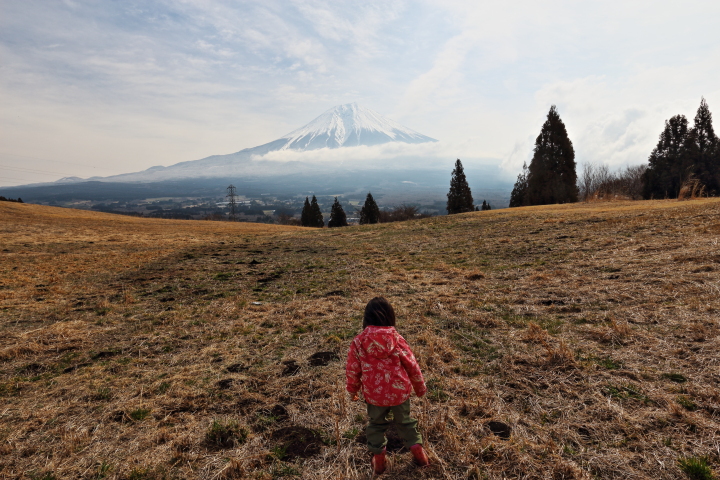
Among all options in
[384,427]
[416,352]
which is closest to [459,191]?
[416,352]

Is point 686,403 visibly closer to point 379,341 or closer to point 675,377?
point 675,377

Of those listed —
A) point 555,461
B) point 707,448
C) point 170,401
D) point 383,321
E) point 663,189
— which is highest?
point 663,189

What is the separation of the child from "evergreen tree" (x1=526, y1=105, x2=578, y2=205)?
40152 millimetres

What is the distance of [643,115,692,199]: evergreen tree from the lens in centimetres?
3922

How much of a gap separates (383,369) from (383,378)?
82mm

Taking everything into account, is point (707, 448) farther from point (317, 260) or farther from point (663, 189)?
point (663, 189)

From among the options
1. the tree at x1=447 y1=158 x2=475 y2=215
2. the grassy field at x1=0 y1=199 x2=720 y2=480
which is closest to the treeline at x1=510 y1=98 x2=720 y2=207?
the tree at x1=447 y1=158 x2=475 y2=215

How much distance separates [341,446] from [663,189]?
53918 mm

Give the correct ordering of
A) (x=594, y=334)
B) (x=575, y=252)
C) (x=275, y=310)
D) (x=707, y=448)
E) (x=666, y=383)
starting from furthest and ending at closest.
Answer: (x=575, y=252) < (x=275, y=310) < (x=594, y=334) < (x=666, y=383) < (x=707, y=448)

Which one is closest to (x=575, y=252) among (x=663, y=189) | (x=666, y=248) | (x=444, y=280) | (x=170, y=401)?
(x=666, y=248)

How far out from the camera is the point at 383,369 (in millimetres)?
3232

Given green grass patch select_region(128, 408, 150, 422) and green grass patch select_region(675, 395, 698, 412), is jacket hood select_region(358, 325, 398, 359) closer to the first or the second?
green grass patch select_region(128, 408, 150, 422)

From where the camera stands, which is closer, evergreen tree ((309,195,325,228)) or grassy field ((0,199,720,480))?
grassy field ((0,199,720,480))

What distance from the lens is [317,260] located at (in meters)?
14.0
